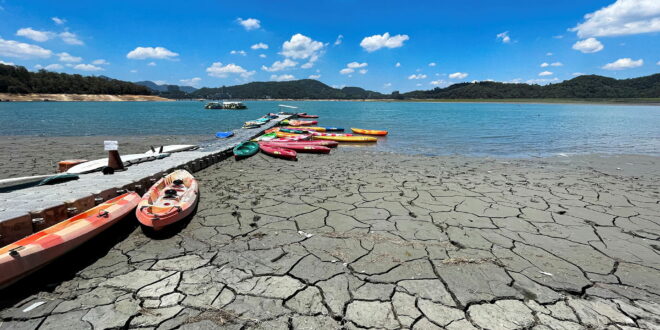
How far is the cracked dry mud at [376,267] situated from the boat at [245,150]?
5359mm

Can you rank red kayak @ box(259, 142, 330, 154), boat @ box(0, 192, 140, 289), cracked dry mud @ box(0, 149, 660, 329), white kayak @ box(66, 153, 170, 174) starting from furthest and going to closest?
1. red kayak @ box(259, 142, 330, 154)
2. white kayak @ box(66, 153, 170, 174)
3. boat @ box(0, 192, 140, 289)
4. cracked dry mud @ box(0, 149, 660, 329)

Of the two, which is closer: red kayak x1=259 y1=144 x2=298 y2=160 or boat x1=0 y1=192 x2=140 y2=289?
boat x1=0 y1=192 x2=140 y2=289

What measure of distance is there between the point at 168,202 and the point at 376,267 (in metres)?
4.13

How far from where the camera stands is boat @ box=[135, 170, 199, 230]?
5000 mm

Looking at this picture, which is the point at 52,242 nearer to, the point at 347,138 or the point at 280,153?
the point at 280,153

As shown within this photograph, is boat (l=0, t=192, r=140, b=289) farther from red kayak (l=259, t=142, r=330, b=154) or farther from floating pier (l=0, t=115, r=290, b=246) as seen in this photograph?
red kayak (l=259, t=142, r=330, b=154)

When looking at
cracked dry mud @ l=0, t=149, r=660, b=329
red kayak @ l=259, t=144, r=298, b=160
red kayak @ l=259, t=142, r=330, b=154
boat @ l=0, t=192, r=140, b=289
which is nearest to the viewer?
cracked dry mud @ l=0, t=149, r=660, b=329

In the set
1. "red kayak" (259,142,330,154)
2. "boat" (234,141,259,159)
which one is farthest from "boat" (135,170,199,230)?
"red kayak" (259,142,330,154)

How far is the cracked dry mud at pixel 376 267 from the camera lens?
321cm

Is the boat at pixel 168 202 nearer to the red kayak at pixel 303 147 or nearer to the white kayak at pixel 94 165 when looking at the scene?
the white kayak at pixel 94 165

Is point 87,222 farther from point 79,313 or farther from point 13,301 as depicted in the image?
point 79,313

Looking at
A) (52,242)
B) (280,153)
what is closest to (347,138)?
(280,153)

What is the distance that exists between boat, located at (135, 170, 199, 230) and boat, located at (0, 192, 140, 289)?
41 cm

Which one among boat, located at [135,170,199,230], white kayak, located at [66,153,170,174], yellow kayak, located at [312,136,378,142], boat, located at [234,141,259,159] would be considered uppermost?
white kayak, located at [66,153,170,174]
